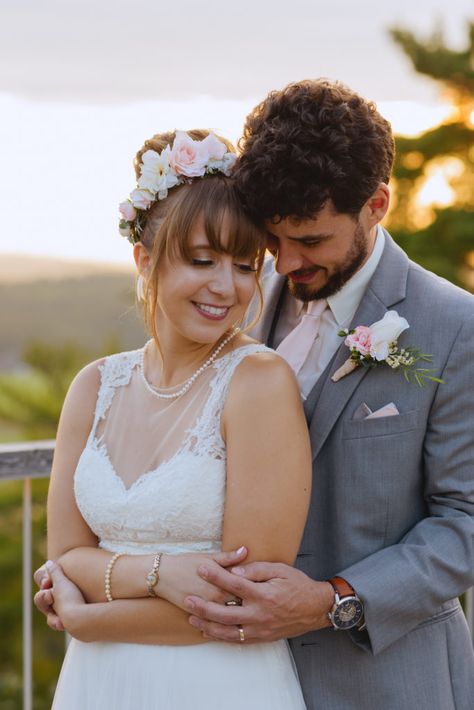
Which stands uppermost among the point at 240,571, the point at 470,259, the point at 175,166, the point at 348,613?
the point at 175,166

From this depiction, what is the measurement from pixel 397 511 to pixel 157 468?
0.60m

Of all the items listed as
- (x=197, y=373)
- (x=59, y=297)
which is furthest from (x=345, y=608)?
(x=59, y=297)

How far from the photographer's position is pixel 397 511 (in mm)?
2256

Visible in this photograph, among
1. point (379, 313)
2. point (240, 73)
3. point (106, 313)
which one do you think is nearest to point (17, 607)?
point (106, 313)

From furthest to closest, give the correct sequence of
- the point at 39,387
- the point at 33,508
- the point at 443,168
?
the point at 443,168 → the point at 39,387 → the point at 33,508

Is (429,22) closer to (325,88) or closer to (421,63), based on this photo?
(421,63)

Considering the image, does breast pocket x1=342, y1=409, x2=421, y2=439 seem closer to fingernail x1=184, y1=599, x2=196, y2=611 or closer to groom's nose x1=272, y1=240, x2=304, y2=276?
groom's nose x1=272, y1=240, x2=304, y2=276

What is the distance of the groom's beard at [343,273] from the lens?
2.38 meters

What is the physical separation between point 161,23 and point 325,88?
11.3 metres

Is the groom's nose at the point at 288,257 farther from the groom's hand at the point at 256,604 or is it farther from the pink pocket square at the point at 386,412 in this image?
the groom's hand at the point at 256,604

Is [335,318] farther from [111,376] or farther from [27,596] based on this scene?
[27,596]

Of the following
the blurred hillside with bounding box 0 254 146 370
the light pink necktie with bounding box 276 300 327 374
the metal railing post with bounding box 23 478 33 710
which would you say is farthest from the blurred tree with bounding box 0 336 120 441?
the light pink necktie with bounding box 276 300 327 374

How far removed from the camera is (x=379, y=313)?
232cm

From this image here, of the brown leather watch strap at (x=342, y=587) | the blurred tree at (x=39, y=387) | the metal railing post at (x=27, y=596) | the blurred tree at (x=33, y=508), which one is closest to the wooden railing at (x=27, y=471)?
the metal railing post at (x=27, y=596)
